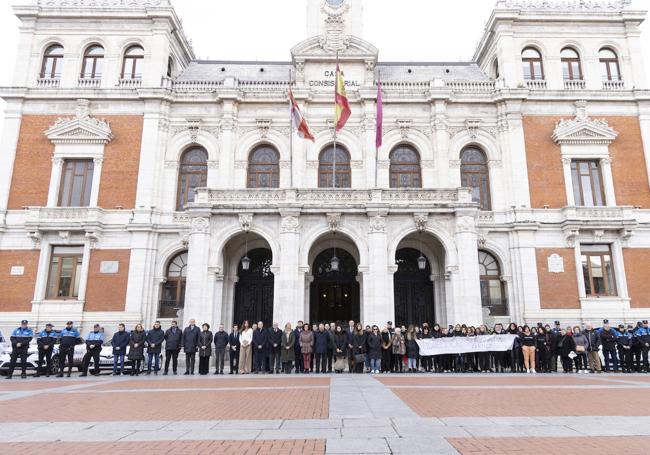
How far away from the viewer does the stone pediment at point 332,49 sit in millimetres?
27219

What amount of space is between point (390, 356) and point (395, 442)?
11347mm

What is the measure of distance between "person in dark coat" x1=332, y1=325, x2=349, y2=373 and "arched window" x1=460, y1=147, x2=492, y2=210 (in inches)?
524

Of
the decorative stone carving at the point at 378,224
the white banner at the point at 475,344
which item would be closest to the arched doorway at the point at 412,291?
the decorative stone carving at the point at 378,224

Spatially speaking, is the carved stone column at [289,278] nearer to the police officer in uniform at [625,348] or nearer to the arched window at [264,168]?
the arched window at [264,168]

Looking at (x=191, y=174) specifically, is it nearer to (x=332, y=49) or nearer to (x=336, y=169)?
(x=336, y=169)

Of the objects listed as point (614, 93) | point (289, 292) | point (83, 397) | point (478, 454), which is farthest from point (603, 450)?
point (614, 93)

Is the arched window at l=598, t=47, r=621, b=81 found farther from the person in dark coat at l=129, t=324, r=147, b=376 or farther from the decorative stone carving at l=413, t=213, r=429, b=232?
the person in dark coat at l=129, t=324, r=147, b=376

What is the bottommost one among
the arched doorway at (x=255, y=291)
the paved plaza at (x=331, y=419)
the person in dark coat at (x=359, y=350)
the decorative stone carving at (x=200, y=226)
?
the paved plaza at (x=331, y=419)

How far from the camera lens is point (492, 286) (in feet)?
81.1

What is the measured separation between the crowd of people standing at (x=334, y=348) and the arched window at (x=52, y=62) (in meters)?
17.5

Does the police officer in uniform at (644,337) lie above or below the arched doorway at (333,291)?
below

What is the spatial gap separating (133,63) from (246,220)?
14.0 m

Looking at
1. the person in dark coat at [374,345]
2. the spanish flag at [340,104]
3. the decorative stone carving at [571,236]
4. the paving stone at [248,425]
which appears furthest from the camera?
the decorative stone carving at [571,236]

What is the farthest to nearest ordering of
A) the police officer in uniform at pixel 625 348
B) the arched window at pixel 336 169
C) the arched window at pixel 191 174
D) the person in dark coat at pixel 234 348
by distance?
the arched window at pixel 336 169 < the arched window at pixel 191 174 < the person in dark coat at pixel 234 348 < the police officer in uniform at pixel 625 348
